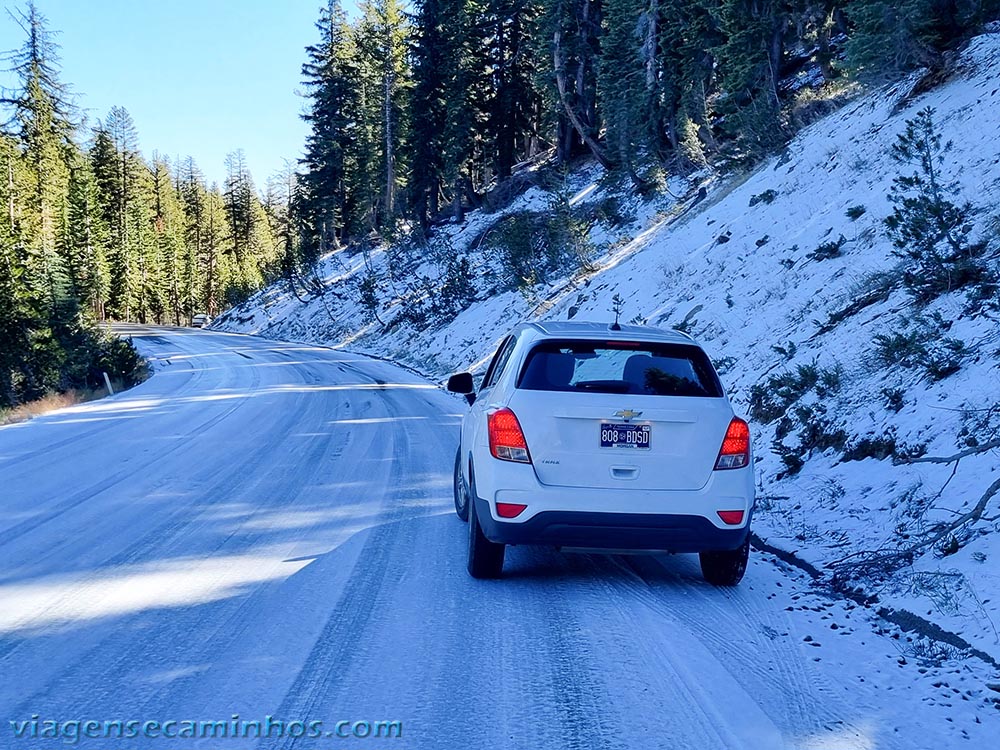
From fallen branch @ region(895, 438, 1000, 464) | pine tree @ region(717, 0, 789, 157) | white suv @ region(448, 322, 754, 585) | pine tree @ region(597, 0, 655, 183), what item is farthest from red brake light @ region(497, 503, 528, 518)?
pine tree @ region(597, 0, 655, 183)

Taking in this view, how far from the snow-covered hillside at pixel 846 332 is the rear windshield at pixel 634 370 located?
5.82ft

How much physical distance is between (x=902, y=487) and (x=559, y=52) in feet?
112

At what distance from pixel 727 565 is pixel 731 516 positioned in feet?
1.76

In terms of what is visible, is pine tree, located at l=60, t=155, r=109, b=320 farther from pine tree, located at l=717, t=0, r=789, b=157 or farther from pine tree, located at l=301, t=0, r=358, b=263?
pine tree, located at l=717, t=0, r=789, b=157

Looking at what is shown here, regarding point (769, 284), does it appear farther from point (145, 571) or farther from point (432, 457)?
point (145, 571)

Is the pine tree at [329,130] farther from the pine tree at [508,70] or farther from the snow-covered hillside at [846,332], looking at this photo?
the snow-covered hillside at [846,332]

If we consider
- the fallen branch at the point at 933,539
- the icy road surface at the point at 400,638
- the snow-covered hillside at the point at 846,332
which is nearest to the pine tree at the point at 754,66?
the snow-covered hillside at the point at 846,332

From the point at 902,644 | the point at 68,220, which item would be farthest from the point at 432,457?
the point at 68,220

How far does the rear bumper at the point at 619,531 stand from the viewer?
5055mm

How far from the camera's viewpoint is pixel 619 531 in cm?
507

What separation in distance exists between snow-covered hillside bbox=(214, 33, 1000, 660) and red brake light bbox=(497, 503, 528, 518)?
2.38 m

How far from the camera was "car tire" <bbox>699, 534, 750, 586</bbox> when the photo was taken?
5.45 m

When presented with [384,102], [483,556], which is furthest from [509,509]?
[384,102]

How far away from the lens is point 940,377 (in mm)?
7359
